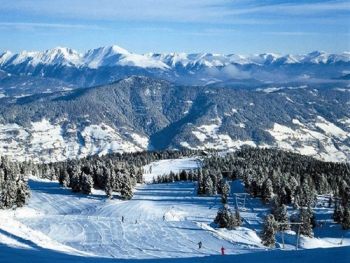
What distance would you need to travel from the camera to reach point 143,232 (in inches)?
3652

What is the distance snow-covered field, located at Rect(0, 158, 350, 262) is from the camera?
43.2 metres

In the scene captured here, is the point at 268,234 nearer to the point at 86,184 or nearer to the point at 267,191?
the point at 267,191

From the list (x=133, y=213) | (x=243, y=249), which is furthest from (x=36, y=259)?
(x=133, y=213)

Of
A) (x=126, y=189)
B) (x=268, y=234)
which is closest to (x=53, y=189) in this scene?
(x=126, y=189)

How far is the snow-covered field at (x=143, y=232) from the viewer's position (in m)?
43.2

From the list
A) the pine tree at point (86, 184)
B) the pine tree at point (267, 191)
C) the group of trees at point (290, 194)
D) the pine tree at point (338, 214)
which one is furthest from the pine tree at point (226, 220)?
the pine tree at point (86, 184)

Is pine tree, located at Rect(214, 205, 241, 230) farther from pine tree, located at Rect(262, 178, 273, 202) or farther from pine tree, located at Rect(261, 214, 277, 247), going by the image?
pine tree, located at Rect(262, 178, 273, 202)

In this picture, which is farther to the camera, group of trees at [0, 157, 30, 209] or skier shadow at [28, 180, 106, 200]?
skier shadow at [28, 180, 106, 200]

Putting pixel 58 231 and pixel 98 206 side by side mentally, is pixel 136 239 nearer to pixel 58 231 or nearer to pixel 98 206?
pixel 58 231

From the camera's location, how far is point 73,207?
148 metres

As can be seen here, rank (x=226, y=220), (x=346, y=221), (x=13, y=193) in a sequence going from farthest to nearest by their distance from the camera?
(x=13, y=193) < (x=346, y=221) < (x=226, y=220)

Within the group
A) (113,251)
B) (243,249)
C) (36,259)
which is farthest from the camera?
(243,249)

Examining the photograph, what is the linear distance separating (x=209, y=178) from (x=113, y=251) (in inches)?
4277

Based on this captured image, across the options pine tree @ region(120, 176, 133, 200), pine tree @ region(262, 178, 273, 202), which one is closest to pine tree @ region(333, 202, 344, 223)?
pine tree @ region(262, 178, 273, 202)
